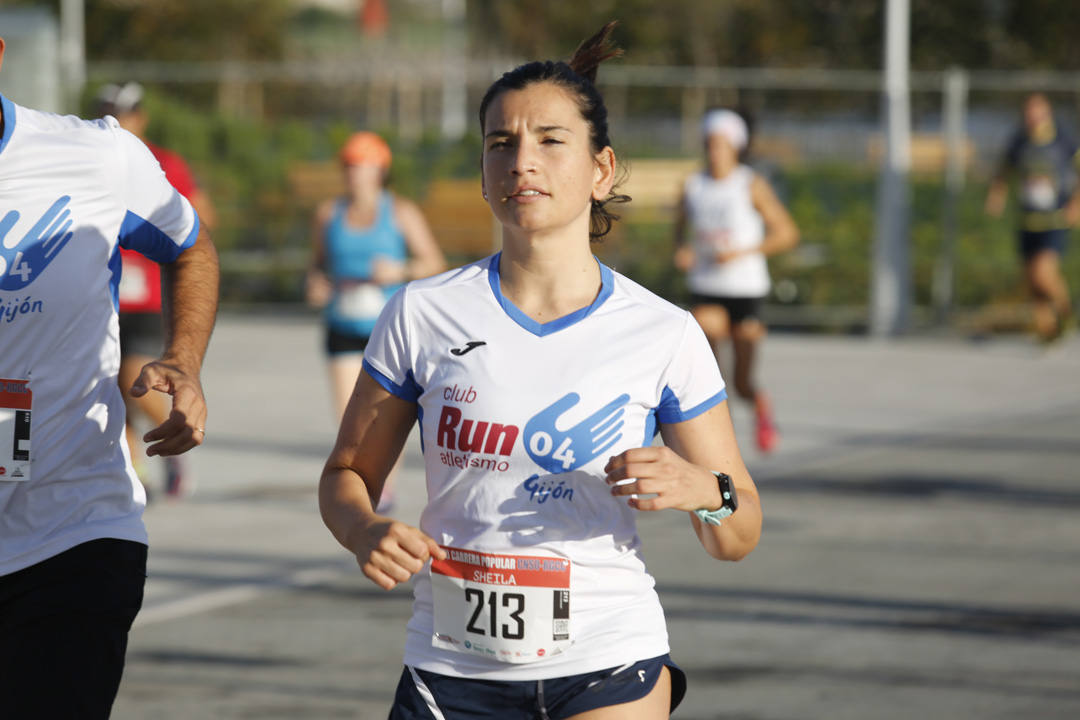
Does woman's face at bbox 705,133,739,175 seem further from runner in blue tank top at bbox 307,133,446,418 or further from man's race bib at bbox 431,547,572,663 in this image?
man's race bib at bbox 431,547,572,663

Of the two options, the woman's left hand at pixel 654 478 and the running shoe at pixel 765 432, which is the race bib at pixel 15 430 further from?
the running shoe at pixel 765 432

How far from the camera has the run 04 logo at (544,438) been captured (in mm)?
3023

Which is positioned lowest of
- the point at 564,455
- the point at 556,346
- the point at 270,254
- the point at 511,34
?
the point at 564,455

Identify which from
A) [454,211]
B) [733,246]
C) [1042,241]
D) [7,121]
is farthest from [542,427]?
[454,211]

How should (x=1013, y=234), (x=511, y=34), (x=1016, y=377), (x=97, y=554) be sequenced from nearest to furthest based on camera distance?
1. (x=97, y=554)
2. (x=1016, y=377)
3. (x=1013, y=234)
4. (x=511, y=34)

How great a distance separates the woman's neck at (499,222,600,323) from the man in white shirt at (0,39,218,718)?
674mm

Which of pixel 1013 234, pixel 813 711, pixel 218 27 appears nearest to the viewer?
pixel 813 711

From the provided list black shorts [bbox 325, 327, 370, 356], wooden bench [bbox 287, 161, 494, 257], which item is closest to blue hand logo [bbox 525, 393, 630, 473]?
black shorts [bbox 325, 327, 370, 356]

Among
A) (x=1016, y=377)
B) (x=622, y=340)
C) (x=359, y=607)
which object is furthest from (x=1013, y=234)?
(x=622, y=340)

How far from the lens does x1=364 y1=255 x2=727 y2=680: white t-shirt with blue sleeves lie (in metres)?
3.03

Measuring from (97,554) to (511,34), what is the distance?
32.3 meters

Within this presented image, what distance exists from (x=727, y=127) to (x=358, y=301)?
286 centimetres

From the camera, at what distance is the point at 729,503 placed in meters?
3.01

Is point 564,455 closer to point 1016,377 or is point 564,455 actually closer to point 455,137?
point 1016,377
